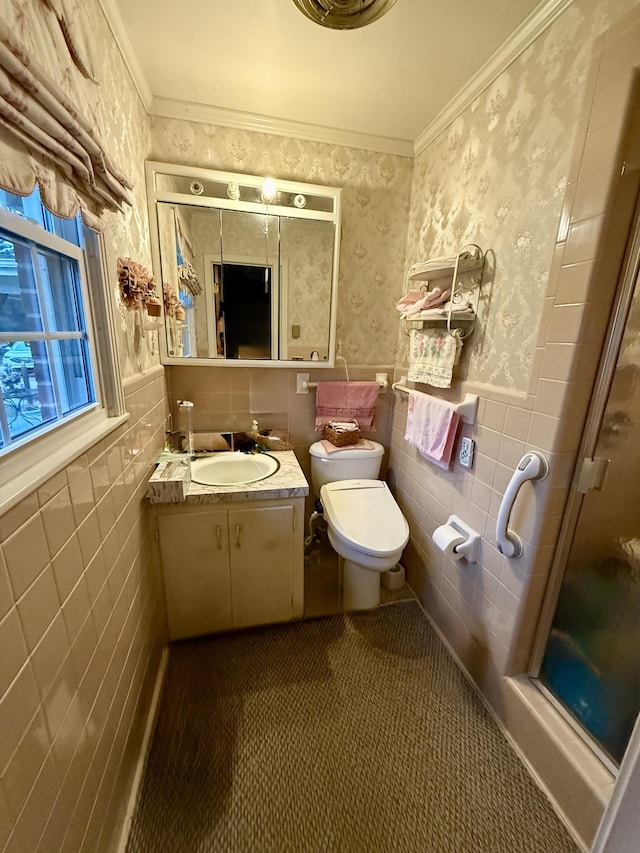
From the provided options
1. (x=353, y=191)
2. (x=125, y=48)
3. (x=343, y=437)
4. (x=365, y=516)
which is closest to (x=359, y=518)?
(x=365, y=516)

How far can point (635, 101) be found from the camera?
0.84m

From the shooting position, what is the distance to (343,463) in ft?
6.26

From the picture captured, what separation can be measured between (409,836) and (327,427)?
1.56 metres

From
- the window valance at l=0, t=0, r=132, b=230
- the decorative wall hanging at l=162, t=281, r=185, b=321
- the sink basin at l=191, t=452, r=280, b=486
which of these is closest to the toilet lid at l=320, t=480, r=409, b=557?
the sink basin at l=191, t=452, r=280, b=486

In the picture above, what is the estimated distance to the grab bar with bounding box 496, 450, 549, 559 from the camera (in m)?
1.06

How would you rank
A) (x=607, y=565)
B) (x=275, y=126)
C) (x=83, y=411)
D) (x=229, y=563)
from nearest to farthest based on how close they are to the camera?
(x=83, y=411) → (x=607, y=565) → (x=229, y=563) → (x=275, y=126)

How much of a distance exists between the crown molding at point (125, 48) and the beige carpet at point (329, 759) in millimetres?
2344

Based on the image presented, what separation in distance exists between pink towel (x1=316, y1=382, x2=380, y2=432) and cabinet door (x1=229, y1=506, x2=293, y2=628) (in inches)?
26.1

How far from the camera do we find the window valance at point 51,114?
0.51m

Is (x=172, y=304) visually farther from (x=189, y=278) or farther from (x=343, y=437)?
(x=343, y=437)

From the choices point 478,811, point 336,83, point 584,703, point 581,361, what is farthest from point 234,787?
point 336,83

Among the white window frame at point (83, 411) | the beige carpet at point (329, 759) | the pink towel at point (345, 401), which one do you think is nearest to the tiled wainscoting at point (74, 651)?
the white window frame at point (83, 411)

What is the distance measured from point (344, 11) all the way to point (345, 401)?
4.78ft

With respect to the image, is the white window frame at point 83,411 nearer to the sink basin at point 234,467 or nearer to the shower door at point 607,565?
the sink basin at point 234,467
